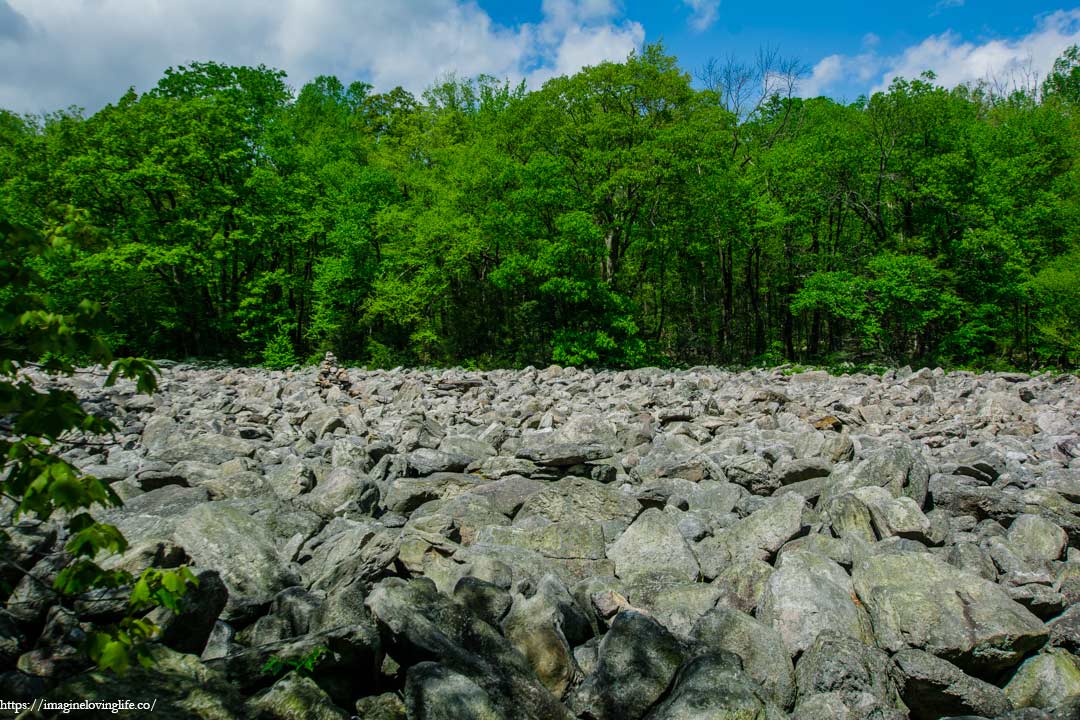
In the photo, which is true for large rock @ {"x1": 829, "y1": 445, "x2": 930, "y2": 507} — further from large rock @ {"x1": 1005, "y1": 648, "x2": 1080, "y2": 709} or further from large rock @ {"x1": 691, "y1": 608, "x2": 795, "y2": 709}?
large rock @ {"x1": 691, "y1": 608, "x2": 795, "y2": 709}

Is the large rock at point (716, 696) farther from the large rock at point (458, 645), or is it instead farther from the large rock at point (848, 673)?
the large rock at point (458, 645)

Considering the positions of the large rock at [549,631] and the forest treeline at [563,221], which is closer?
the large rock at [549,631]

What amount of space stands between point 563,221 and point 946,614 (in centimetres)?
2011

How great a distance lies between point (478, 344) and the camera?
29281mm

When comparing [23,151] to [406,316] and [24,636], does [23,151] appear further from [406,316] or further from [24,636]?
[24,636]

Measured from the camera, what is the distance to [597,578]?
4.73 meters

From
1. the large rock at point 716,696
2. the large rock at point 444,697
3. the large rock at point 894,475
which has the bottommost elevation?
the large rock at point 716,696

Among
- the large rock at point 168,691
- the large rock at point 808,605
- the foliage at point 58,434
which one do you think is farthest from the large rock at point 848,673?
the foliage at point 58,434

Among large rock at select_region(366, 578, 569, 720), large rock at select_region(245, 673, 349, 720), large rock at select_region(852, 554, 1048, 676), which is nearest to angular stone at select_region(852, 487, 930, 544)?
large rock at select_region(852, 554, 1048, 676)

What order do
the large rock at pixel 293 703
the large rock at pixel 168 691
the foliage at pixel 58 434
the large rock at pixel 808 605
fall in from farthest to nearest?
1. the large rock at pixel 808 605
2. the large rock at pixel 293 703
3. the large rock at pixel 168 691
4. the foliage at pixel 58 434

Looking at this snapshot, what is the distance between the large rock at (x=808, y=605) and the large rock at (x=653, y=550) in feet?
2.51

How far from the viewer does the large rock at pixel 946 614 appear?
147 inches

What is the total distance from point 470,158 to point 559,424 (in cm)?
1719

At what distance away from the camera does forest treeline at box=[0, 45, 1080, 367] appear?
77.6 ft
